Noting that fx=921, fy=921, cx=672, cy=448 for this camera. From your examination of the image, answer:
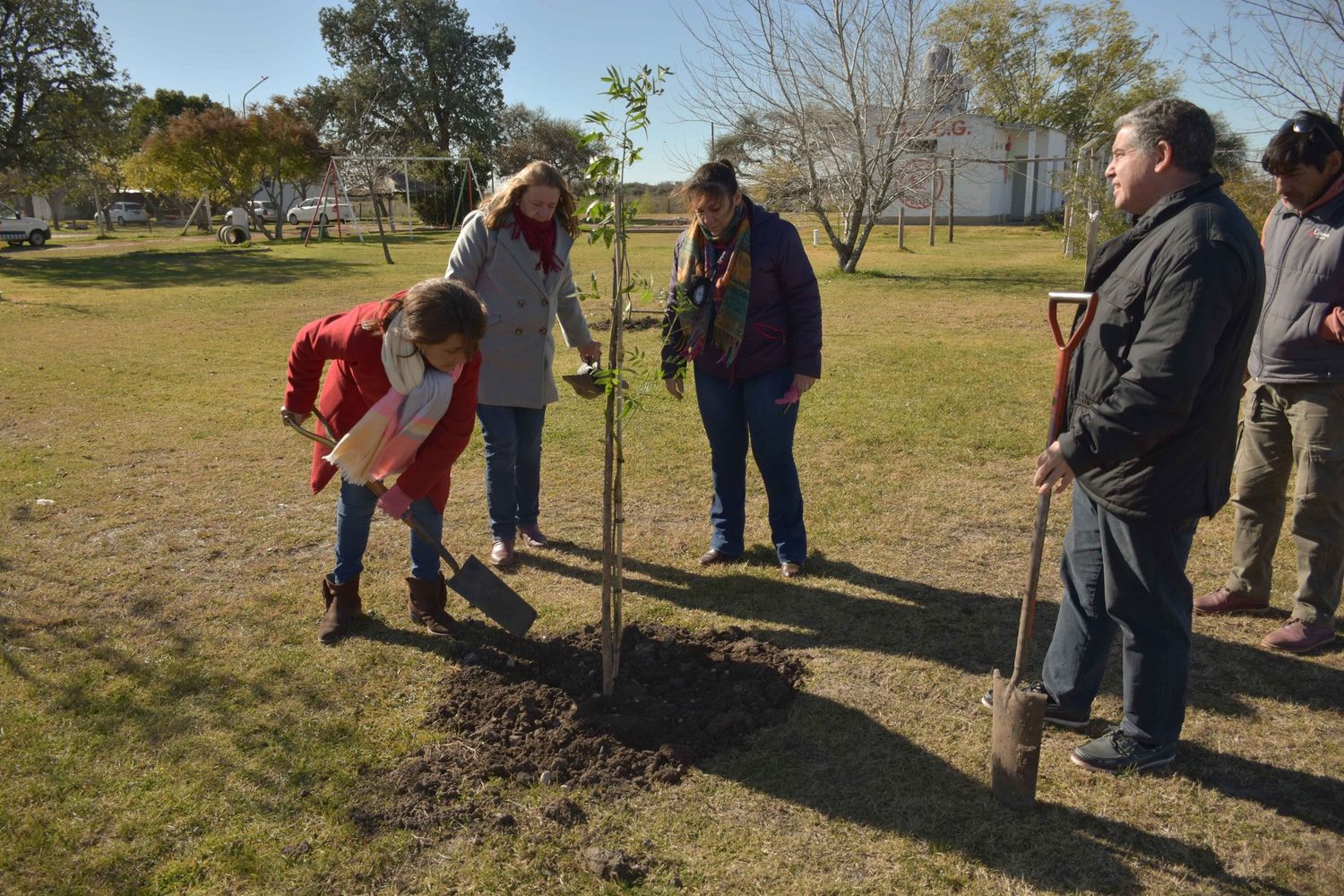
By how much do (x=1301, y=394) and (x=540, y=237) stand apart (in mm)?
3387

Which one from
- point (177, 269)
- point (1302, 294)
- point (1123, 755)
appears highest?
point (177, 269)

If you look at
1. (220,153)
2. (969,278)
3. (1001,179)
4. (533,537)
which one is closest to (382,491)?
(533,537)

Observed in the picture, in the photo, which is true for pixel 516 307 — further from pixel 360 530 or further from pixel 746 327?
pixel 360 530

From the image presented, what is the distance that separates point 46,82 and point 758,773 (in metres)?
30.2

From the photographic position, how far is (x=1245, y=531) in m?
4.12

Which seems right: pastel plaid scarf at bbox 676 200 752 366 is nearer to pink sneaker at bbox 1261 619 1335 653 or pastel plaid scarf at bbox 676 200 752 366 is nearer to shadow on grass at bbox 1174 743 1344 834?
shadow on grass at bbox 1174 743 1344 834

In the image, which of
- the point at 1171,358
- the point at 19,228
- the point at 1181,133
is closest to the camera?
the point at 1171,358

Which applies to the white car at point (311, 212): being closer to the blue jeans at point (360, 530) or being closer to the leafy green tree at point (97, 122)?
the leafy green tree at point (97, 122)

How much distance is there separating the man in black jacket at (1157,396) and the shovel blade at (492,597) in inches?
80.2

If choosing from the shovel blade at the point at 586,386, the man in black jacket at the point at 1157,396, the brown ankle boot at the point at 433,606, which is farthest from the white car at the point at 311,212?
the man in black jacket at the point at 1157,396

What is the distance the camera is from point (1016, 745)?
280cm

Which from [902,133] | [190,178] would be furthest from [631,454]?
[190,178]

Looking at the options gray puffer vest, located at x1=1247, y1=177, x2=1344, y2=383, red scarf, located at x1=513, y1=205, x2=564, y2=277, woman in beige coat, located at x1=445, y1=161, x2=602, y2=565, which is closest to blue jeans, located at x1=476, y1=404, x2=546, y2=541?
woman in beige coat, located at x1=445, y1=161, x2=602, y2=565

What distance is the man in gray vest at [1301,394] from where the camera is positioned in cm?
358
